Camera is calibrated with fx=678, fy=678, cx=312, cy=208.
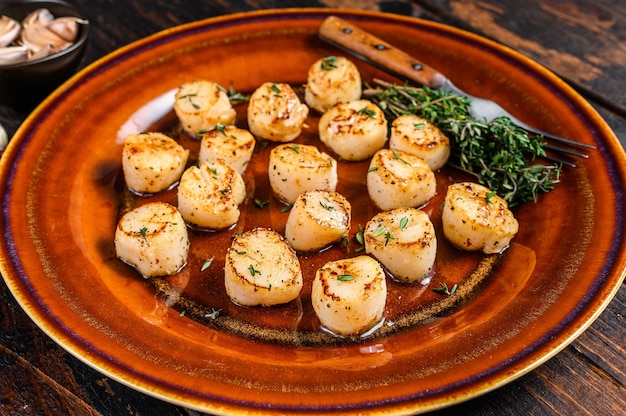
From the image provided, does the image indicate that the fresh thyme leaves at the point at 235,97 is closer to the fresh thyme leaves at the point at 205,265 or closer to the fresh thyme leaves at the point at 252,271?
the fresh thyme leaves at the point at 205,265

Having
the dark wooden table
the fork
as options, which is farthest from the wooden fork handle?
the dark wooden table

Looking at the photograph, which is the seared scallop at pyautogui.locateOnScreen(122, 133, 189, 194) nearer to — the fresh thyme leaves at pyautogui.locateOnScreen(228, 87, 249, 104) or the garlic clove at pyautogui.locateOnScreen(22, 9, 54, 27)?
the fresh thyme leaves at pyautogui.locateOnScreen(228, 87, 249, 104)

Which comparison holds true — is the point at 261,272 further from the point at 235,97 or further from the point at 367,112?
the point at 235,97

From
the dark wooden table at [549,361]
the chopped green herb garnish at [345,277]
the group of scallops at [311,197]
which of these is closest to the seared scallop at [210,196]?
the group of scallops at [311,197]

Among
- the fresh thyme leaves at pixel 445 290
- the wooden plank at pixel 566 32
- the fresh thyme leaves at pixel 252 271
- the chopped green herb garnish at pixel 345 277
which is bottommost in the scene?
the fresh thyme leaves at pixel 252 271

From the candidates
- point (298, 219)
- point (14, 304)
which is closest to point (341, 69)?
point (298, 219)

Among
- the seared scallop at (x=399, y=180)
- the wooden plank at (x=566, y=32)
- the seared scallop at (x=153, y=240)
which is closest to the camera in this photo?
the seared scallop at (x=153, y=240)

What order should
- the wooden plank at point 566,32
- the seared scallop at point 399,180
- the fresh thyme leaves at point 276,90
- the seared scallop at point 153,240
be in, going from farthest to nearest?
the wooden plank at point 566,32
the fresh thyme leaves at point 276,90
the seared scallop at point 399,180
the seared scallop at point 153,240
